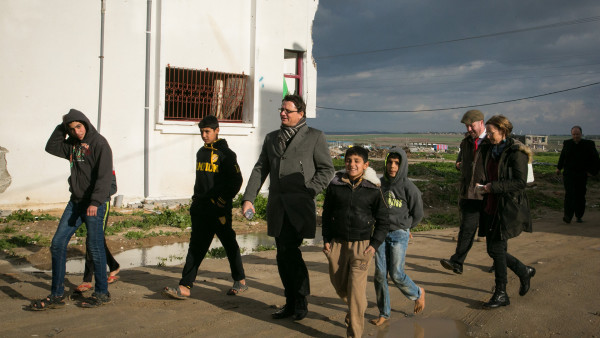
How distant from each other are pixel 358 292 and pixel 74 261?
524 cm

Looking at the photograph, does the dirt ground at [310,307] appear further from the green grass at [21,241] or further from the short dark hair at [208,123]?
the short dark hair at [208,123]

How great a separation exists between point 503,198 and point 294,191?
229 cm

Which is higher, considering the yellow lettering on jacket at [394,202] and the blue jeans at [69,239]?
the yellow lettering on jacket at [394,202]

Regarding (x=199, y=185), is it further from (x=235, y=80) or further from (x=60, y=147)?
(x=235, y=80)

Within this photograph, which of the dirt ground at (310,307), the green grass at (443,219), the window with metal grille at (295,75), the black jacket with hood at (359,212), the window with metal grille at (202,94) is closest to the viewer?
the black jacket with hood at (359,212)

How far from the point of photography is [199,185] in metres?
5.91

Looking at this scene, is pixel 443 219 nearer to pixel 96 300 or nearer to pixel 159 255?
pixel 159 255

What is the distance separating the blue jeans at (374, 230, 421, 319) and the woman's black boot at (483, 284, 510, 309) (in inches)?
37.0

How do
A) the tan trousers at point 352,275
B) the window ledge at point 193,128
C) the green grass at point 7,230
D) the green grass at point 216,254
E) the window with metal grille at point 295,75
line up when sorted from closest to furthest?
the tan trousers at point 352,275 → the green grass at point 216,254 → the green grass at point 7,230 → the window ledge at point 193,128 → the window with metal grille at point 295,75

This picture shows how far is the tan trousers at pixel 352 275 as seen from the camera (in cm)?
452

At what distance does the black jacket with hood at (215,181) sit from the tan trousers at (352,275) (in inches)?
61.1

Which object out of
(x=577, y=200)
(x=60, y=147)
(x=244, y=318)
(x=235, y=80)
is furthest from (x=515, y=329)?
(x=235, y=80)

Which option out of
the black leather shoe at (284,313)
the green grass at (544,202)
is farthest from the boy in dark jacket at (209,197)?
the green grass at (544,202)

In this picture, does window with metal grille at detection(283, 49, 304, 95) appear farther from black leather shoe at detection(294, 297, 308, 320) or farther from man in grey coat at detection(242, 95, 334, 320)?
black leather shoe at detection(294, 297, 308, 320)
